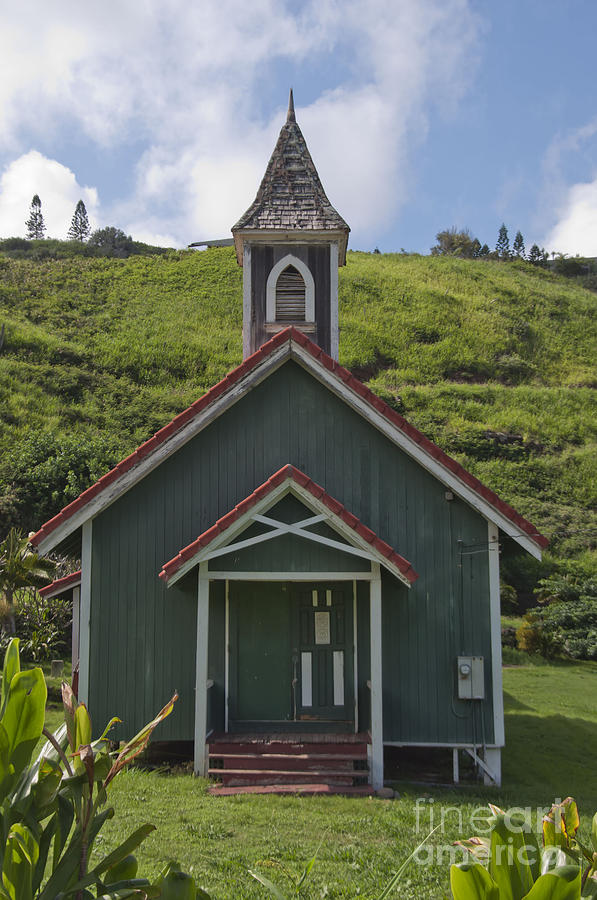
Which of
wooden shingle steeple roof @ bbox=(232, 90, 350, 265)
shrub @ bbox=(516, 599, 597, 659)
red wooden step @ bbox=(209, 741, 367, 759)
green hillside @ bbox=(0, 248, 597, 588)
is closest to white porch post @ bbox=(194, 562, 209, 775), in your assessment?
red wooden step @ bbox=(209, 741, 367, 759)

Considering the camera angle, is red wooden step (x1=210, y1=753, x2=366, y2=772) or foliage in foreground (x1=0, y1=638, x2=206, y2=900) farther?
red wooden step (x1=210, y1=753, x2=366, y2=772)

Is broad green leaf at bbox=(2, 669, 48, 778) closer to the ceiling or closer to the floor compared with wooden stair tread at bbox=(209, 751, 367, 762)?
Result: closer to the ceiling

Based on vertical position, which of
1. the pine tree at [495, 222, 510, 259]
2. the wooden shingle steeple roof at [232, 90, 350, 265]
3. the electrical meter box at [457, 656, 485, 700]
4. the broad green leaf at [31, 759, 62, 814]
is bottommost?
the electrical meter box at [457, 656, 485, 700]

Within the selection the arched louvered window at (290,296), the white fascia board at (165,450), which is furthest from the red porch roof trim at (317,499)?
the arched louvered window at (290,296)

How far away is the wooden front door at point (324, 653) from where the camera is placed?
1042 centimetres

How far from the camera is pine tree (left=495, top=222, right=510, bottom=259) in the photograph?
8714 centimetres

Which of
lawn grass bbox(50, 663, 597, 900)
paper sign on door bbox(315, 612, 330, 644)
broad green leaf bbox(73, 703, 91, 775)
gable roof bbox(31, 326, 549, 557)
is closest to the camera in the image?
broad green leaf bbox(73, 703, 91, 775)

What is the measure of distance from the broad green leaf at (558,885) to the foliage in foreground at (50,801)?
99cm

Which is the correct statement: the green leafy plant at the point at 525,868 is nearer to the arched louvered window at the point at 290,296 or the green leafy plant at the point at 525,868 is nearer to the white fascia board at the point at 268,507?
the white fascia board at the point at 268,507

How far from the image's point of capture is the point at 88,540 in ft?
34.9

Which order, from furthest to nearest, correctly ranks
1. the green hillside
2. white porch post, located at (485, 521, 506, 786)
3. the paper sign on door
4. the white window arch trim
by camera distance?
the green hillside < the white window arch trim < the paper sign on door < white porch post, located at (485, 521, 506, 786)

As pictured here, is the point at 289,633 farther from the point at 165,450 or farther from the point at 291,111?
the point at 291,111

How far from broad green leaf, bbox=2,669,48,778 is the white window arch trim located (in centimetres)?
1159

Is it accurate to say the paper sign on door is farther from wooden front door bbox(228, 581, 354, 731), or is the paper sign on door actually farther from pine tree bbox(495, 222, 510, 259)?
pine tree bbox(495, 222, 510, 259)
